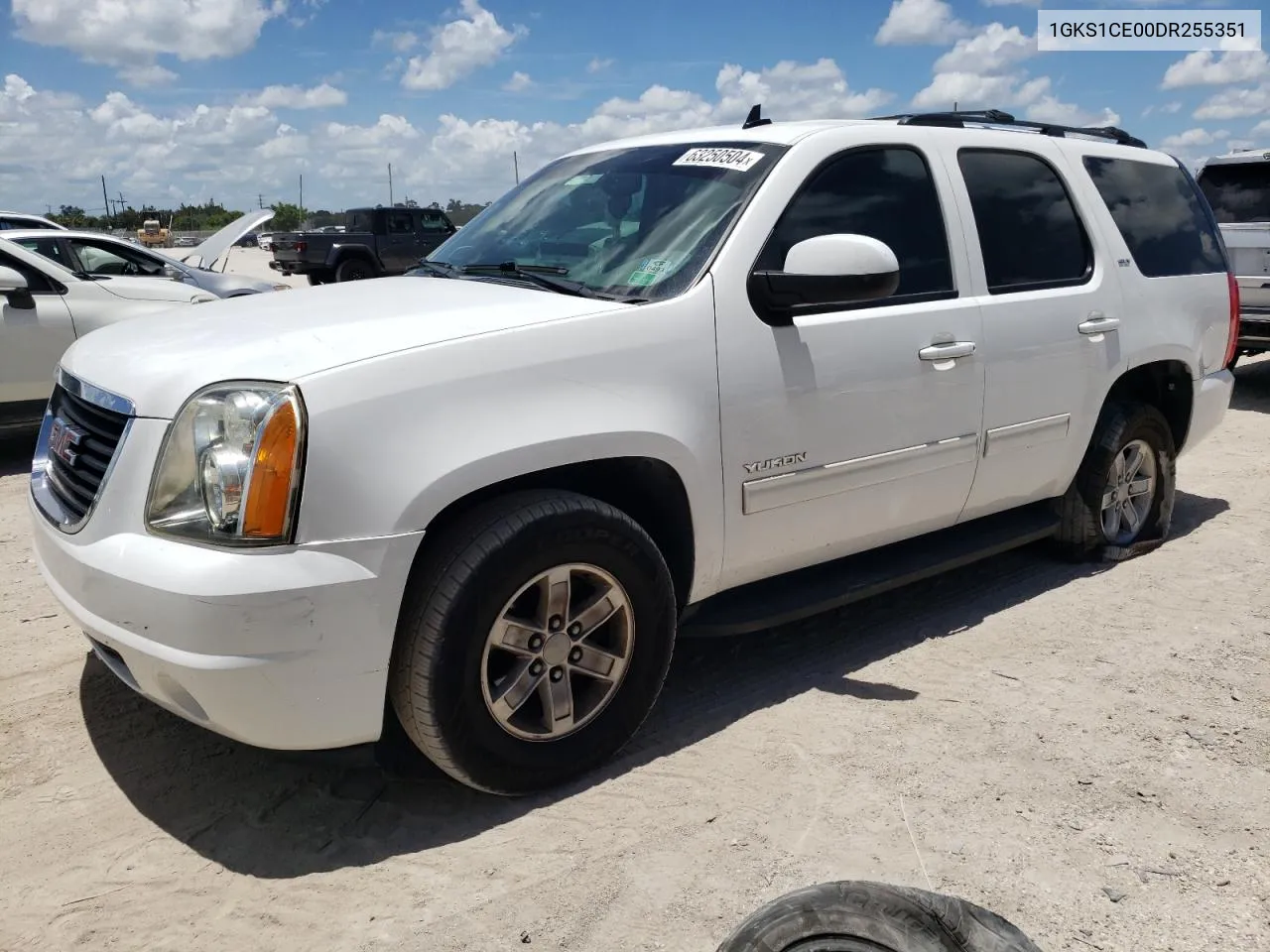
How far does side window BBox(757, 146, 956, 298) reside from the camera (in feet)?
11.3

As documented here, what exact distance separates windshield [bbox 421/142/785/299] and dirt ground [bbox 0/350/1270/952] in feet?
4.84

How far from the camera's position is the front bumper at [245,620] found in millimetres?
2420

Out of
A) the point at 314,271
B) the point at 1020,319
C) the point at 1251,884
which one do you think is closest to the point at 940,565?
the point at 1020,319

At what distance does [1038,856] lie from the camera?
2.69m

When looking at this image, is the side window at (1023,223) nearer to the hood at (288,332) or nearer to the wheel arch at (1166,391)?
the wheel arch at (1166,391)

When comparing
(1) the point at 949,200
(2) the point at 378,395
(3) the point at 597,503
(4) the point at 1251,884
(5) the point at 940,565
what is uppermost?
(1) the point at 949,200

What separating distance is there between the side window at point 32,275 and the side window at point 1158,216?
22.1 ft

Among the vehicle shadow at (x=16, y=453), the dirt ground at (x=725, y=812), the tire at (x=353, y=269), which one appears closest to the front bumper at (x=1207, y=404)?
the dirt ground at (x=725, y=812)

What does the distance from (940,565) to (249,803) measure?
257 centimetres

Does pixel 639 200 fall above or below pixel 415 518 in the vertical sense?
above

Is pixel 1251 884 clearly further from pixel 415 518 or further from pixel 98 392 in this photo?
pixel 98 392

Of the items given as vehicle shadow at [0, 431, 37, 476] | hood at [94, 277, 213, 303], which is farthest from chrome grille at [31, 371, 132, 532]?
hood at [94, 277, 213, 303]

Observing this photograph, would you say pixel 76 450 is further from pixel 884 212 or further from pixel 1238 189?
pixel 1238 189

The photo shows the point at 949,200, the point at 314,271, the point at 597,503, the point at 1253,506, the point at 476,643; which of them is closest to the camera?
the point at 476,643
